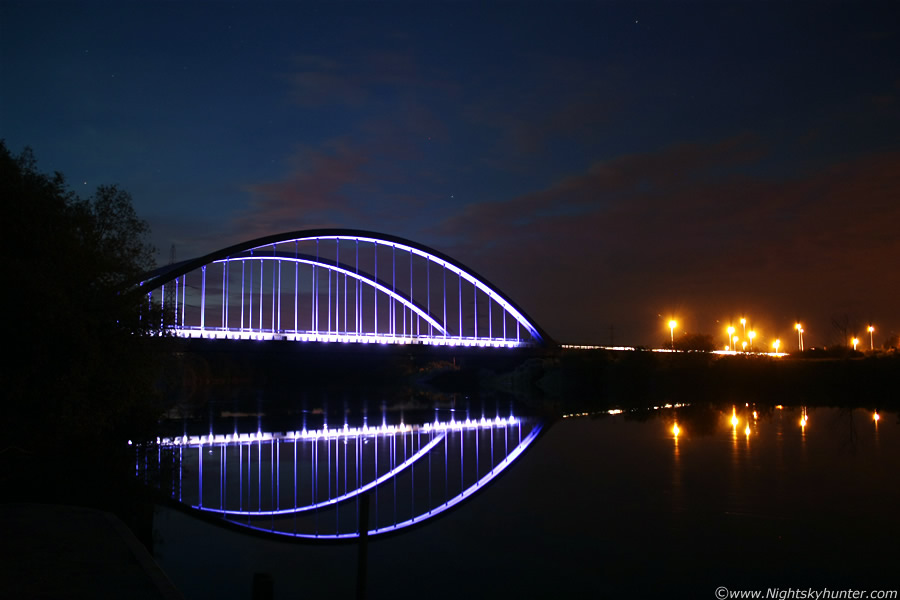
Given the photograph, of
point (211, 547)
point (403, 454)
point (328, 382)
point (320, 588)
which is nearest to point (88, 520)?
point (211, 547)

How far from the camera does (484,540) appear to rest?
38.8 feet

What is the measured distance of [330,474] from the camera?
18.8 m

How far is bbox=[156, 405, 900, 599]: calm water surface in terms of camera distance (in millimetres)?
9469

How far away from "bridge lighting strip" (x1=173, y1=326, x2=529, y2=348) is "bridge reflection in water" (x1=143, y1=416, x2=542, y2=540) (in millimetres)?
20997

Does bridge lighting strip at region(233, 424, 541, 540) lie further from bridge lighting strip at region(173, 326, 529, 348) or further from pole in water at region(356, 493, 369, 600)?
bridge lighting strip at region(173, 326, 529, 348)

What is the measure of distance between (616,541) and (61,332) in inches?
579

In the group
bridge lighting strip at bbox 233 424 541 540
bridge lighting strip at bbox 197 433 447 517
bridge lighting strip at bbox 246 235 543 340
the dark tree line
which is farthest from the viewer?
bridge lighting strip at bbox 246 235 543 340

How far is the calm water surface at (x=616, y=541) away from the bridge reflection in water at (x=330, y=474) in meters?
0.89

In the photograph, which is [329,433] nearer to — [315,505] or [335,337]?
[315,505]

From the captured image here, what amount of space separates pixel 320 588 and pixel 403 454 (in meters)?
13.4

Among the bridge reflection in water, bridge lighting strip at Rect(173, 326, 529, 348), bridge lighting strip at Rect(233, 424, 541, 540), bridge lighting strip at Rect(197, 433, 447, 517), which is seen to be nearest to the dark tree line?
the bridge reflection in water

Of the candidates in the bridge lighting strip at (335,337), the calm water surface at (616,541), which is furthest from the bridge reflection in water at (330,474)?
the bridge lighting strip at (335,337)

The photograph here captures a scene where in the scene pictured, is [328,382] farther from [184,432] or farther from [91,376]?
[91,376]

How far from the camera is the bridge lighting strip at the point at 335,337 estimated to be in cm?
4875
